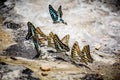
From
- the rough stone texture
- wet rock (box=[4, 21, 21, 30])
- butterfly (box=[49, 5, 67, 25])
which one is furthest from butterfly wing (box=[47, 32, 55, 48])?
wet rock (box=[4, 21, 21, 30])

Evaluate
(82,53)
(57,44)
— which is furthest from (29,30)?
(82,53)

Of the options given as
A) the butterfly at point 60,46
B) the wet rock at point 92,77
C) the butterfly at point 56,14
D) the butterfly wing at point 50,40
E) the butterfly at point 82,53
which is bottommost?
the wet rock at point 92,77

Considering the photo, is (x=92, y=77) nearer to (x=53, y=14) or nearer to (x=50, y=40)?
(x=50, y=40)

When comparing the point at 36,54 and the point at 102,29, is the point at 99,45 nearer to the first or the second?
the point at 102,29

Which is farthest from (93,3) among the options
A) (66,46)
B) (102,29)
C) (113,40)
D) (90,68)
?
(90,68)

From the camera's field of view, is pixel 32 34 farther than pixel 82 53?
Yes

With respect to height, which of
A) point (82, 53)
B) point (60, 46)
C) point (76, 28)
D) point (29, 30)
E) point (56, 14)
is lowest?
point (82, 53)

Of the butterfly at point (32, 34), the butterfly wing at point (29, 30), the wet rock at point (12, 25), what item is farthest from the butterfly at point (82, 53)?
the wet rock at point (12, 25)

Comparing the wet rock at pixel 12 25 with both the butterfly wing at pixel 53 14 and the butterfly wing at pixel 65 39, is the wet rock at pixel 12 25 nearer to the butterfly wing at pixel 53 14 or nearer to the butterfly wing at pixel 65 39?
the butterfly wing at pixel 53 14
